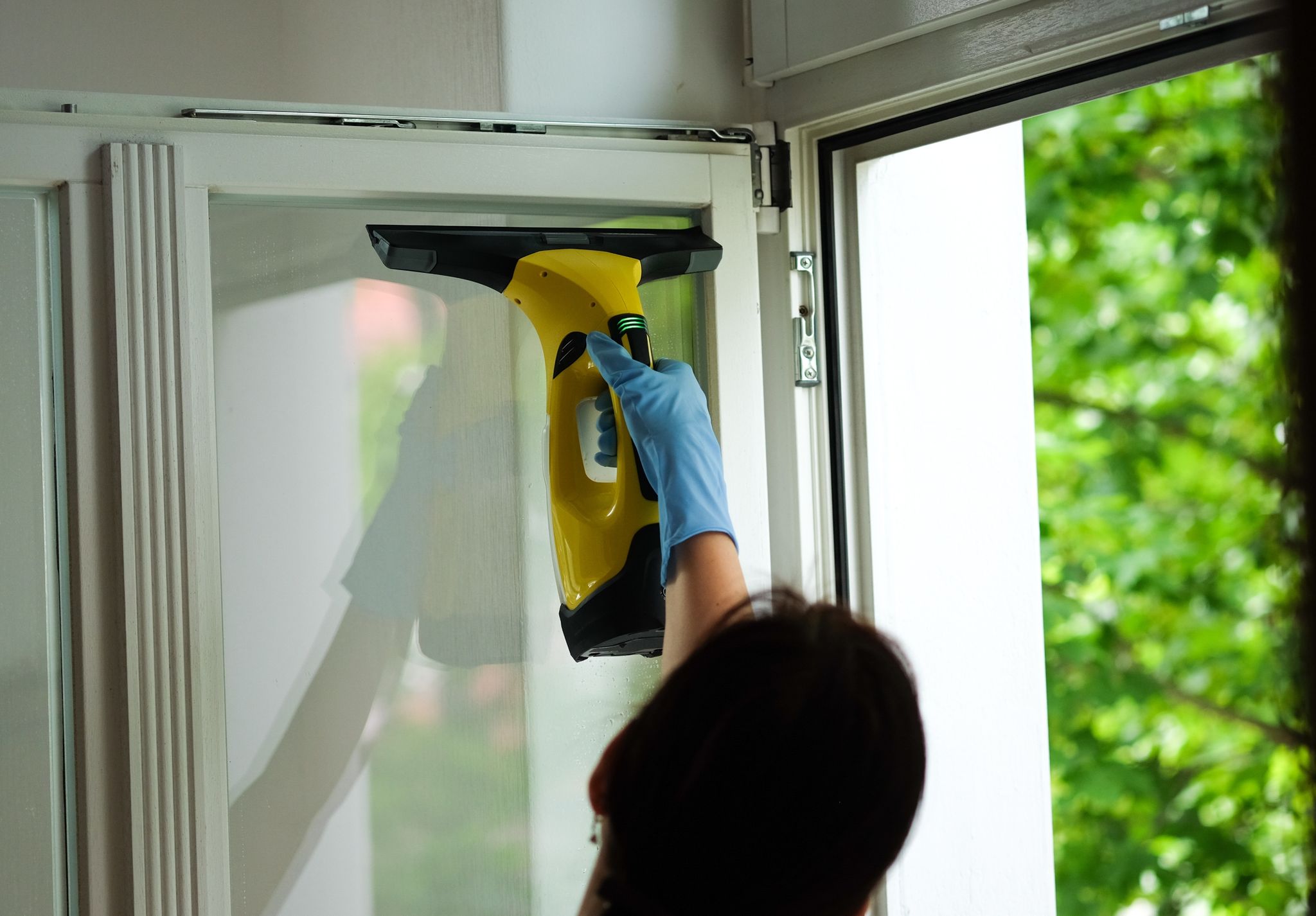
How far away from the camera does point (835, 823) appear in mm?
593

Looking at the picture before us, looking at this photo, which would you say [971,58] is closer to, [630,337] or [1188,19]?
[1188,19]

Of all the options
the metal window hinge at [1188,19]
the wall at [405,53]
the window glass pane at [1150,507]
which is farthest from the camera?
the window glass pane at [1150,507]

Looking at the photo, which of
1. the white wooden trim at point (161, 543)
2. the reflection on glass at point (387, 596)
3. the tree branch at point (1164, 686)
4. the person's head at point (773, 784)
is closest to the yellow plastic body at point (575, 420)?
the reflection on glass at point (387, 596)

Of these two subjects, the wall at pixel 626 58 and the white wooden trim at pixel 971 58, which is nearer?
the white wooden trim at pixel 971 58

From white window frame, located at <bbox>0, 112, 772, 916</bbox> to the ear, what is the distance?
0.57 meters

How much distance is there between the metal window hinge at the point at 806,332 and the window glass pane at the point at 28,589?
81 cm

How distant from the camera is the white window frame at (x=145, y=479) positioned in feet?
3.36

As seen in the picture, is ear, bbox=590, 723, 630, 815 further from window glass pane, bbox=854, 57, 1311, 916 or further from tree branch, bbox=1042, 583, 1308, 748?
tree branch, bbox=1042, 583, 1308, 748


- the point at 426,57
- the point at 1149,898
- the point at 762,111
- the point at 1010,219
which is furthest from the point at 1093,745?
the point at 426,57

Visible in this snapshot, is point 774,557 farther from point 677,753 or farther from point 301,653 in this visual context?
point 677,753

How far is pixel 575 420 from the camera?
1124mm

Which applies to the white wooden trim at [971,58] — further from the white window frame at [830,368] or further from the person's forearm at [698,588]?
the person's forearm at [698,588]

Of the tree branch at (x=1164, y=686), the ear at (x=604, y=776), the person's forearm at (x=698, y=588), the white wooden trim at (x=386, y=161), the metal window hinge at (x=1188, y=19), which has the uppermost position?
the metal window hinge at (x=1188, y=19)

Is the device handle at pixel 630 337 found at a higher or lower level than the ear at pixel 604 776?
higher
